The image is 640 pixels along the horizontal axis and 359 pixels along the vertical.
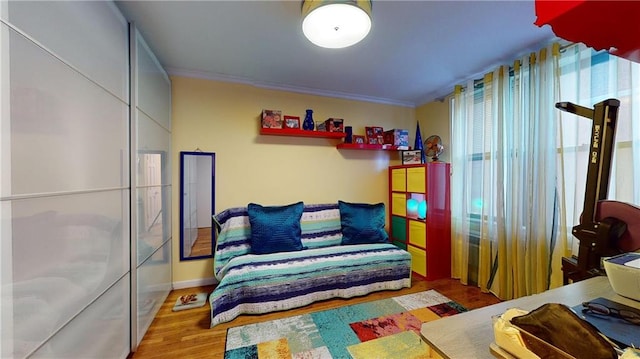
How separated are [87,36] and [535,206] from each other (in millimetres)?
3369

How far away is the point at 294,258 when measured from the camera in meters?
2.51

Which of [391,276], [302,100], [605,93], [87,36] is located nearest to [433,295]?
[391,276]

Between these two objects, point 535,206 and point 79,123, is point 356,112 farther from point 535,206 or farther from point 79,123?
point 79,123

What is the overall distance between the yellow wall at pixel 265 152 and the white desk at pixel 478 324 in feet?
8.38

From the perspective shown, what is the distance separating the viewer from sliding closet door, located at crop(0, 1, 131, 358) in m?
0.86

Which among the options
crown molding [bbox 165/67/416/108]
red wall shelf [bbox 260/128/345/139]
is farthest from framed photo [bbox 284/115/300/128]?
crown molding [bbox 165/67/416/108]

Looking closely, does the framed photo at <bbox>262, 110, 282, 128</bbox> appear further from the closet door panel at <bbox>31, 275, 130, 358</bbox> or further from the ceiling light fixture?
the closet door panel at <bbox>31, 275, 130, 358</bbox>

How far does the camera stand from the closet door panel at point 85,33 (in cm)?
96

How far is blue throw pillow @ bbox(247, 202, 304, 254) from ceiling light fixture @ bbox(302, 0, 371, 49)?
179 cm

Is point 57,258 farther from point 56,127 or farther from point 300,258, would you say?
point 300,258

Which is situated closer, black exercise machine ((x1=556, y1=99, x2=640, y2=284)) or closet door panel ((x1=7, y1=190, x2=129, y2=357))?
closet door panel ((x1=7, y1=190, x2=129, y2=357))

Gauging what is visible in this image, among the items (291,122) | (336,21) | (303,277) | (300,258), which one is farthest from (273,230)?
(336,21)

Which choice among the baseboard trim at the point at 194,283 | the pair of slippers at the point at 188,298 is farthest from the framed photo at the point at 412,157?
the pair of slippers at the point at 188,298

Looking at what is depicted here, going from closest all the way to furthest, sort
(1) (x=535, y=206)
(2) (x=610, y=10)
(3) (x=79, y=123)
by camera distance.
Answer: (2) (x=610, y=10) < (3) (x=79, y=123) < (1) (x=535, y=206)
